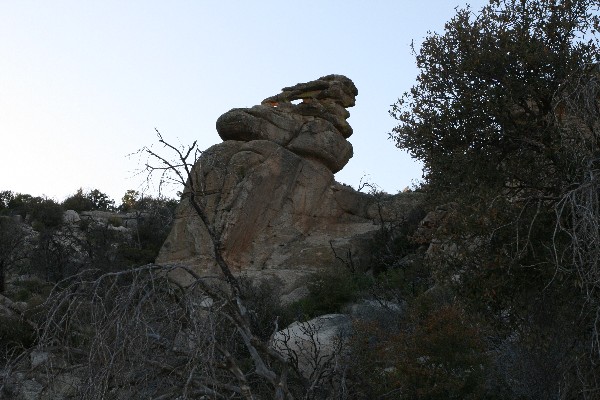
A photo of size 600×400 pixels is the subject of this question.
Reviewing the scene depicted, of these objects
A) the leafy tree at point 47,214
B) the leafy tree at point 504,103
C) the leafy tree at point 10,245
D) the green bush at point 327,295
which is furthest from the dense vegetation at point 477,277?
the leafy tree at point 47,214

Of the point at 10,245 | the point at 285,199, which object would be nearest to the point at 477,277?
the point at 285,199

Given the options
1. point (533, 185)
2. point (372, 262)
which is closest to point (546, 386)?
point (533, 185)

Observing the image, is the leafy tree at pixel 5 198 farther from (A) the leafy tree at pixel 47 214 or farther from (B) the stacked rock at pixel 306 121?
(B) the stacked rock at pixel 306 121

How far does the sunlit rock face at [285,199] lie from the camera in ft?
99.7

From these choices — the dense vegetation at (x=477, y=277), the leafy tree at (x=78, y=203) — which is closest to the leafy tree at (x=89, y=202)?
the leafy tree at (x=78, y=203)

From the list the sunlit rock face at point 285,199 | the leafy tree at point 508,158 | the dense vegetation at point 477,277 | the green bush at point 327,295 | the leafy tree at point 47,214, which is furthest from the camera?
the leafy tree at point 47,214

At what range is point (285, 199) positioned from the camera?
3200 cm

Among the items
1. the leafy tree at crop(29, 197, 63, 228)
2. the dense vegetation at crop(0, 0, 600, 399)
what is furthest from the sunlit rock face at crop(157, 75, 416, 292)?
the leafy tree at crop(29, 197, 63, 228)

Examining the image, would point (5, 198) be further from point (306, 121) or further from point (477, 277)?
point (477, 277)

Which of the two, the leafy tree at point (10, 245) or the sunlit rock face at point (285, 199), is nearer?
the sunlit rock face at point (285, 199)

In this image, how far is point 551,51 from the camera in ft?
43.8

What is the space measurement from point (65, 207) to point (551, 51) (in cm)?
3842

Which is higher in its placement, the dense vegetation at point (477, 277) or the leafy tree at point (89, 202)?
the leafy tree at point (89, 202)

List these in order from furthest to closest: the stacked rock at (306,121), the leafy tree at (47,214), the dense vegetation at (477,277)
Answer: the leafy tree at (47,214)
the stacked rock at (306,121)
the dense vegetation at (477,277)
